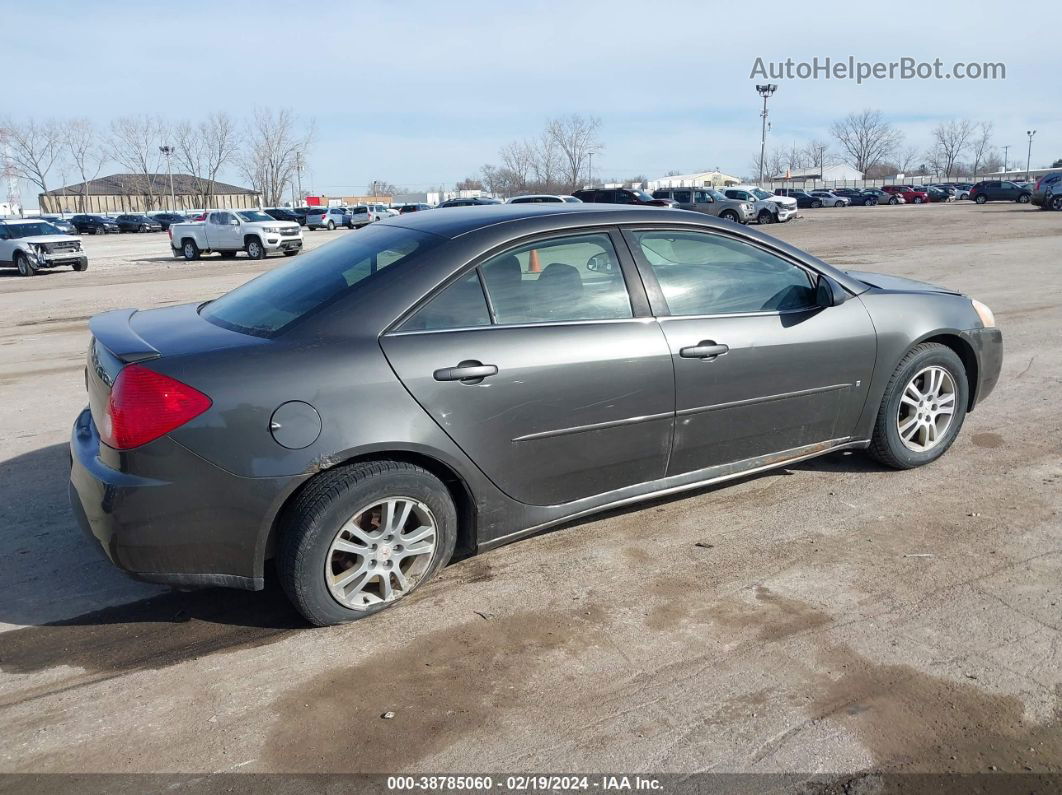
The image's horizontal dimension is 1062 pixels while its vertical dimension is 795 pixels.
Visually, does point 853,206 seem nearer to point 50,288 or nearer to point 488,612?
point 50,288

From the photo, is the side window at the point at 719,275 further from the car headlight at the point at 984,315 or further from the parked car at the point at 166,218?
the parked car at the point at 166,218

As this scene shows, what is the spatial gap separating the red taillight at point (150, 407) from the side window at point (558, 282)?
1.29 m

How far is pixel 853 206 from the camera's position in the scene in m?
67.9

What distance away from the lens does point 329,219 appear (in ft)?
185

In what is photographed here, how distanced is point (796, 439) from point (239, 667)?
9.52 ft

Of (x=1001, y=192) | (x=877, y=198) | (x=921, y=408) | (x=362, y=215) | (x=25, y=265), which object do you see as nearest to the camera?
(x=921, y=408)

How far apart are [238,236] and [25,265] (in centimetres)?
609

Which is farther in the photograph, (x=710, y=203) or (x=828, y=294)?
(x=710, y=203)

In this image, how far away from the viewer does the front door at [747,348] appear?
3986 mm


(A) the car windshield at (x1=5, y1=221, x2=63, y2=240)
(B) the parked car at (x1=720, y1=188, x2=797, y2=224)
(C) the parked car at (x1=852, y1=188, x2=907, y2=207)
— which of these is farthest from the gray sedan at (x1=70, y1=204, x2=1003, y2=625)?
(C) the parked car at (x1=852, y1=188, x2=907, y2=207)

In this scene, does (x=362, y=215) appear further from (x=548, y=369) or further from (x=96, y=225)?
(x=548, y=369)

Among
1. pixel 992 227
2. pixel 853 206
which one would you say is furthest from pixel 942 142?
pixel 992 227

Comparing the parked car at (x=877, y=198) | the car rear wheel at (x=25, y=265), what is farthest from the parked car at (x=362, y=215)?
the parked car at (x=877, y=198)

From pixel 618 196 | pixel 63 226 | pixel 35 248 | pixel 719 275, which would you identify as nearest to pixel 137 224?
pixel 63 226
